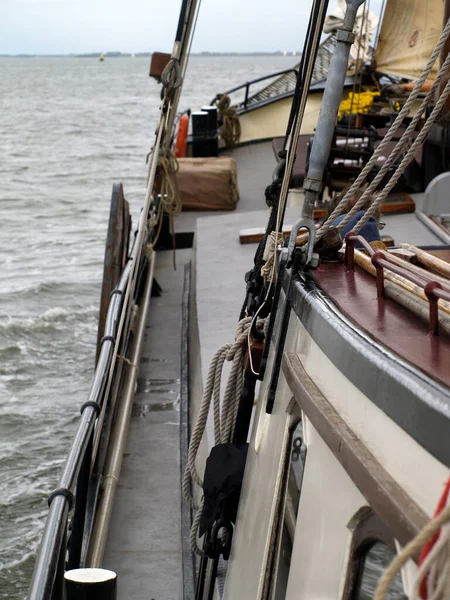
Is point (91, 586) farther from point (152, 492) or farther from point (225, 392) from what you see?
point (152, 492)

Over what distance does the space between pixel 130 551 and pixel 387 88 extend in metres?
13.5

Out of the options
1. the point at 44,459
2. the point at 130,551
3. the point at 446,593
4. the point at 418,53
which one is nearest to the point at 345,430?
the point at 446,593

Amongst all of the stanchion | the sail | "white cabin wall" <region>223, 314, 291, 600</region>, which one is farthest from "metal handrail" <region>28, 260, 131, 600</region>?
the sail

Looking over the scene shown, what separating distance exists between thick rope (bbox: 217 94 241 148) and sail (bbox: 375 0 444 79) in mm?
3537

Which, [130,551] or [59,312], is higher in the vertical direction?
[130,551]

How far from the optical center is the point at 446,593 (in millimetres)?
1102

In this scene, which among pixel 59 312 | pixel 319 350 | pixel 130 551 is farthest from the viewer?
pixel 59 312

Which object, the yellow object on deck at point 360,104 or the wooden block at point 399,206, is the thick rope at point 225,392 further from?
the yellow object on deck at point 360,104

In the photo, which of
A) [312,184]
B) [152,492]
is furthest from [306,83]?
[152,492]

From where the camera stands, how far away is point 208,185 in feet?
39.9

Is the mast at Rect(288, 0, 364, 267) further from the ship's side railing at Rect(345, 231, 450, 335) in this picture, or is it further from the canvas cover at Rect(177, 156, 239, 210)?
the canvas cover at Rect(177, 156, 239, 210)

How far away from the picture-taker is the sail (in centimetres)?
1237

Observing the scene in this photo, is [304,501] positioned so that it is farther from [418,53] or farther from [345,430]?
[418,53]

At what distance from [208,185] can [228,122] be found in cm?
484
